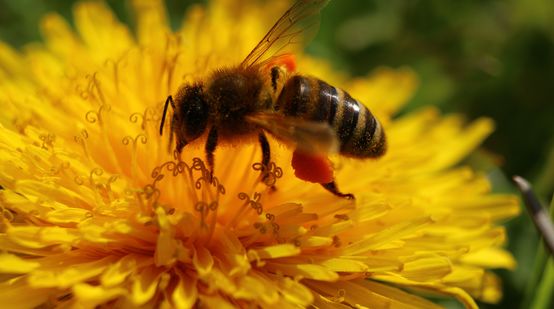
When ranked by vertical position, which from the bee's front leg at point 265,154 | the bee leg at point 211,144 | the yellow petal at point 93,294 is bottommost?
the yellow petal at point 93,294

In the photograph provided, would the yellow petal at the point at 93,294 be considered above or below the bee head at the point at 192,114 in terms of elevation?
below

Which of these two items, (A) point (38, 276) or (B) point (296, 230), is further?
(B) point (296, 230)

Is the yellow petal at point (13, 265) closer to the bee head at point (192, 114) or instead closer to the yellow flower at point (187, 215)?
the yellow flower at point (187, 215)

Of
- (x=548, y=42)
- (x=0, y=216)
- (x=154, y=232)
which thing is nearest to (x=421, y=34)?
(x=548, y=42)

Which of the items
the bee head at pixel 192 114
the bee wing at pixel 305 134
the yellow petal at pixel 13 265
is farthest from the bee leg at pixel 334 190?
the yellow petal at pixel 13 265

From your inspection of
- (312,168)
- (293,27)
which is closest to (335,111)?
(312,168)

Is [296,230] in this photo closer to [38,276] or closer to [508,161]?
[38,276]

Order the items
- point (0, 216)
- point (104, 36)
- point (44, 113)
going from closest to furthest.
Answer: point (0, 216), point (44, 113), point (104, 36)
